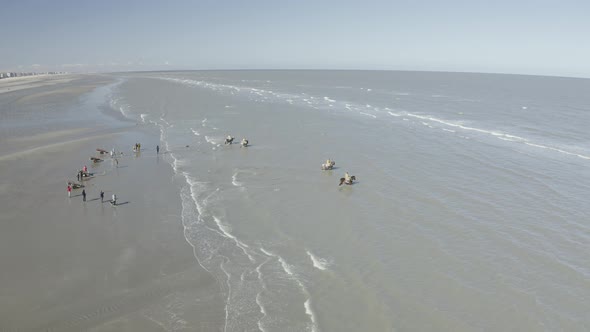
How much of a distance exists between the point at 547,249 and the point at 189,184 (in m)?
23.8

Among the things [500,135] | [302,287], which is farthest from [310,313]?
[500,135]

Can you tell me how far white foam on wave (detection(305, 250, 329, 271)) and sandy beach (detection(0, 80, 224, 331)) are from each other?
4.95 m

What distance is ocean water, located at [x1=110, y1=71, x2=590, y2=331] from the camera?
16.4 m

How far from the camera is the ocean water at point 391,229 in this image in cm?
1644

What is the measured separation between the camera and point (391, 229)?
78.2 feet

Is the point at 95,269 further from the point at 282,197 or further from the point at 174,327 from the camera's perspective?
the point at 282,197

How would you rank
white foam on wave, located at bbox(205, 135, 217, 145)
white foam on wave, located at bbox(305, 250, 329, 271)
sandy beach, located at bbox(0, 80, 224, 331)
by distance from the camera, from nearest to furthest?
1. sandy beach, located at bbox(0, 80, 224, 331)
2. white foam on wave, located at bbox(305, 250, 329, 271)
3. white foam on wave, located at bbox(205, 135, 217, 145)

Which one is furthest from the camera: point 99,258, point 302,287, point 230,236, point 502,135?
point 502,135

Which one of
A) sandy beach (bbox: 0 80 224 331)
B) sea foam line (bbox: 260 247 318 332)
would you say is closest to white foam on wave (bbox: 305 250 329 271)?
sea foam line (bbox: 260 247 318 332)

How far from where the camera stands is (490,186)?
1254 inches

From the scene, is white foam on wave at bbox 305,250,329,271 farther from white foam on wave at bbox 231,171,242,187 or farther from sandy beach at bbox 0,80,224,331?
white foam on wave at bbox 231,171,242,187

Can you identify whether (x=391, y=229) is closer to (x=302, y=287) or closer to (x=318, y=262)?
(x=318, y=262)

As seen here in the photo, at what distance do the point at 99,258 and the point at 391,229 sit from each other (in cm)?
1574

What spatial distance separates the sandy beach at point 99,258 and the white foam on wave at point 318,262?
495 cm
